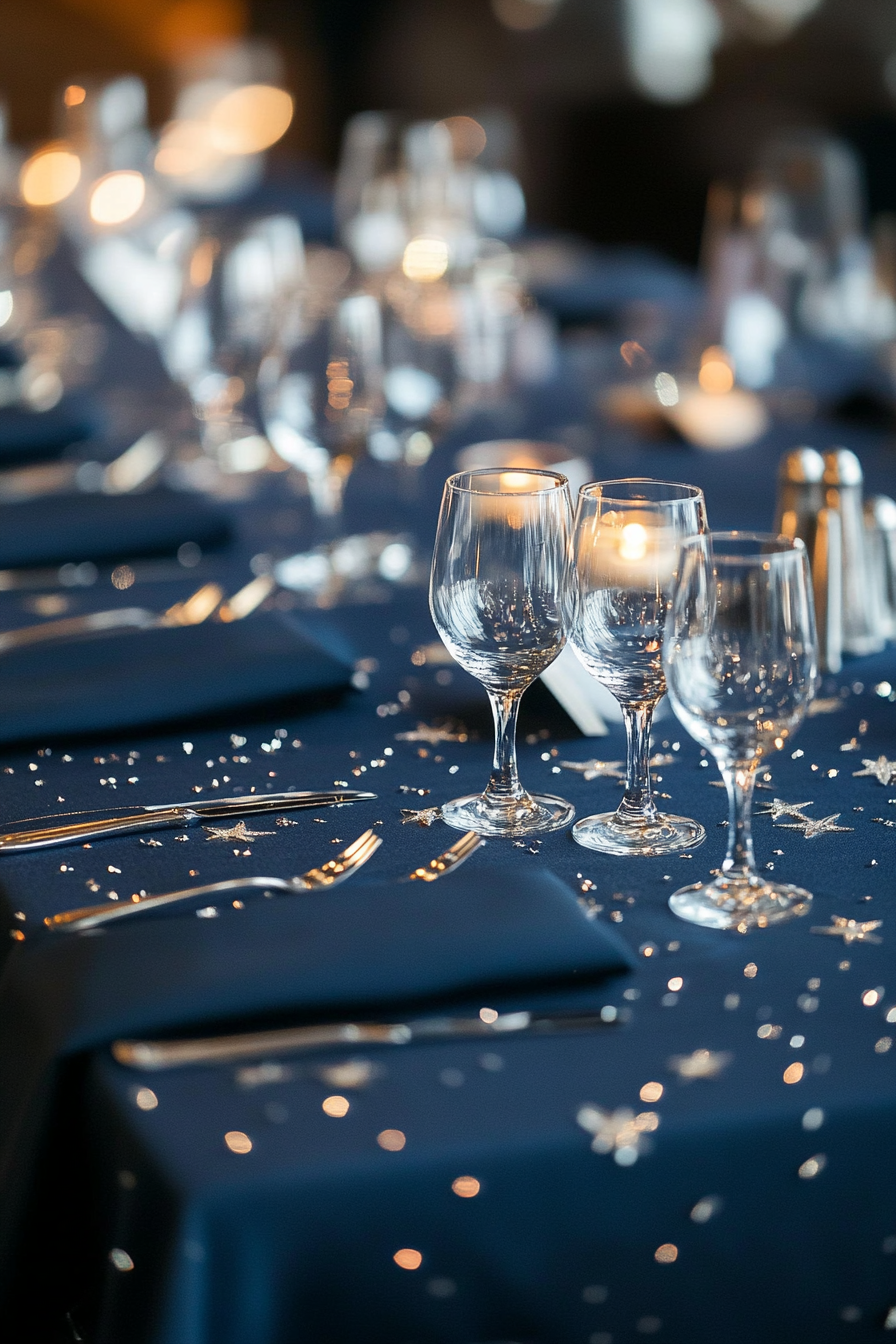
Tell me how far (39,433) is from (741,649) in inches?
55.1

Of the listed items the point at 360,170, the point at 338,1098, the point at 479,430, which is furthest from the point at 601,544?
the point at 360,170

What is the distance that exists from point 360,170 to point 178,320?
1328mm

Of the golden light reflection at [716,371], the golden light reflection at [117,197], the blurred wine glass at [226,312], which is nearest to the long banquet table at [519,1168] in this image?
the blurred wine glass at [226,312]

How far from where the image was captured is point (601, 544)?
87 cm

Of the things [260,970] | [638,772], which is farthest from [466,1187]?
[638,772]

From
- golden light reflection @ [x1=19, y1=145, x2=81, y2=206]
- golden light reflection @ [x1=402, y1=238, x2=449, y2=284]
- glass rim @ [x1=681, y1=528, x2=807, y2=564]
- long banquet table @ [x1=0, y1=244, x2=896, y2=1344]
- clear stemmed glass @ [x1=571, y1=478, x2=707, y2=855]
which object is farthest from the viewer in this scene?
golden light reflection @ [x1=19, y1=145, x2=81, y2=206]

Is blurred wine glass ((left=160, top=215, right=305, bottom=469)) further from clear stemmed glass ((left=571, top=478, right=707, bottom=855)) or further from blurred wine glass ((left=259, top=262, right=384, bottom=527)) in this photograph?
clear stemmed glass ((left=571, top=478, right=707, bottom=855))

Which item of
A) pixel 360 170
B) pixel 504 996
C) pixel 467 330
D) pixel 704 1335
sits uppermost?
pixel 360 170

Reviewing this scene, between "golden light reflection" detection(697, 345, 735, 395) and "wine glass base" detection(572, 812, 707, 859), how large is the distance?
1.31m

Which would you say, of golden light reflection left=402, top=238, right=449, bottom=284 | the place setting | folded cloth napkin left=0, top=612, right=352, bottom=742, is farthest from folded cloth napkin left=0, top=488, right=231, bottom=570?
golden light reflection left=402, top=238, right=449, bottom=284

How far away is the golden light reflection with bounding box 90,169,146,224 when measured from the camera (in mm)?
3031

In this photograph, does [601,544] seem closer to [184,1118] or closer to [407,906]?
[407,906]

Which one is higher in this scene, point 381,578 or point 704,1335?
point 381,578

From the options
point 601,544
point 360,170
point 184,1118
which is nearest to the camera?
point 184,1118
